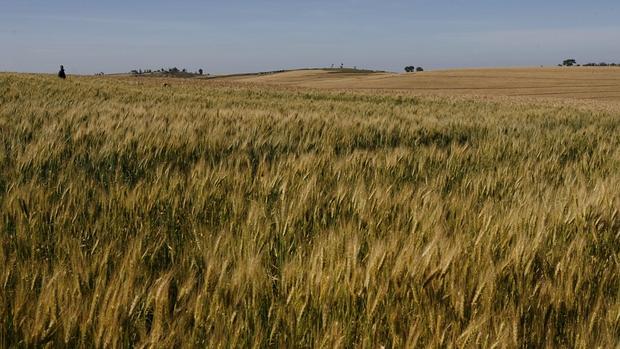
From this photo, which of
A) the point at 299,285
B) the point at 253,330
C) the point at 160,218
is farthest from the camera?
the point at 160,218

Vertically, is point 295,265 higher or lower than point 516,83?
lower

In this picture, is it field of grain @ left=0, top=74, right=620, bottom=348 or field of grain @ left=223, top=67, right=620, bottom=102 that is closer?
field of grain @ left=0, top=74, right=620, bottom=348

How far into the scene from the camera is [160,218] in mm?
1870

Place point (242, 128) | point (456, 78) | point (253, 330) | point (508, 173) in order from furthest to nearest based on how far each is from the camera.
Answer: point (456, 78), point (242, 128), point (508, 173), point (253, 330)

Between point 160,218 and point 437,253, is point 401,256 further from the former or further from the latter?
point 160,218

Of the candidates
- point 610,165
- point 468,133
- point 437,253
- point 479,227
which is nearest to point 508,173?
point 610,165

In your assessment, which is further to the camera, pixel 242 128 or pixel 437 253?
pixel 242 128

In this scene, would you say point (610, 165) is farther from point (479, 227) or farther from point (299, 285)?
point (299, 285)

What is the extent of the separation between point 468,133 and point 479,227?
465 cm

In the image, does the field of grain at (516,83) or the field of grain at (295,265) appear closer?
the field of grain at (295,265)

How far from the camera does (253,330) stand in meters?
1.07

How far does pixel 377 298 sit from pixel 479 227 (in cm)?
83

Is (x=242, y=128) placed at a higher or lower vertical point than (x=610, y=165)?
higher

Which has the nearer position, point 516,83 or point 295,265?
point 295,265
